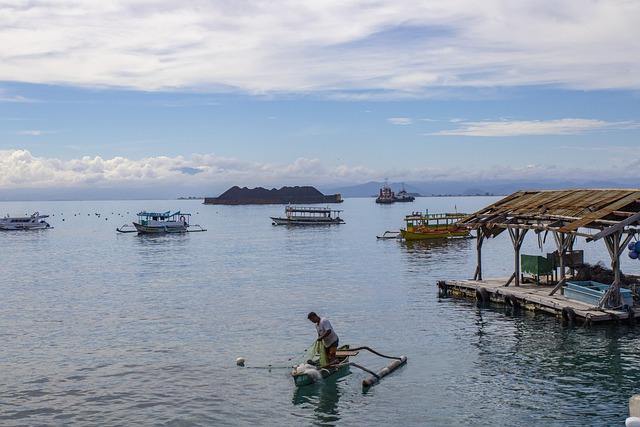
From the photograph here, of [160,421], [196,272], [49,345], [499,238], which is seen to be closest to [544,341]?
[160,421]

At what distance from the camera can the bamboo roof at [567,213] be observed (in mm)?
25234

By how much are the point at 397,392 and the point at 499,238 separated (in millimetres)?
67130

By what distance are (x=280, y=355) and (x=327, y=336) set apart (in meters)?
4.05

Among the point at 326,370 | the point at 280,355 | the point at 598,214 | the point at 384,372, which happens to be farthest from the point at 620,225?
the point at 280,355

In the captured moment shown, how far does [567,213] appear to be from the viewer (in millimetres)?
27406

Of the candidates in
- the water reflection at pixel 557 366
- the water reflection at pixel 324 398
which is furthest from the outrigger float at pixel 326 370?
the water reflection at pixel 557 366

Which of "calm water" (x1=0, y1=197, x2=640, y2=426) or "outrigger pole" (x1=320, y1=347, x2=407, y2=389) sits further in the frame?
"outrigger pole" (x1=320, y1=347, x2=407, y2=389)

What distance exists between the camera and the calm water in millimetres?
17297

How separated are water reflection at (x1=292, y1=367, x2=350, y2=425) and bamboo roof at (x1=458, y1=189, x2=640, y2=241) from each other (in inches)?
447

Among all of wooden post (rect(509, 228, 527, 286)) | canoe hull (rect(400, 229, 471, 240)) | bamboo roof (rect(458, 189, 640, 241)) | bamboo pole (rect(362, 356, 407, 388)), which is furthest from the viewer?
canoe hull (rect(400, 229, 471, 240))

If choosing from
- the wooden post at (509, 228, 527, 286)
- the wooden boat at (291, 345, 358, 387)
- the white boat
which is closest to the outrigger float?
the wooden boat at (291, 345, 358, 387)

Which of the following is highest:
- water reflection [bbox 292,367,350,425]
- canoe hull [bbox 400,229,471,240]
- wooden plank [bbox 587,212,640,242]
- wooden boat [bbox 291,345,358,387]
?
wooden plank [bbox 587,212,640,242]

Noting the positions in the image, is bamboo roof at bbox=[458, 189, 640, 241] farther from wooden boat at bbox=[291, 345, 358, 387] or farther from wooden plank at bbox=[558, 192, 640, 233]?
wooden boat at bbox=[291, 345, 358, 387]

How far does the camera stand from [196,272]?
166ft
